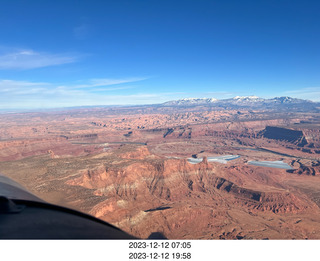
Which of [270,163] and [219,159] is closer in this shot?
[270,163]

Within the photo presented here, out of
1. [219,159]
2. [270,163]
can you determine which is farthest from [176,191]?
[270,163]

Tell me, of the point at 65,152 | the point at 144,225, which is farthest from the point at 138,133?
the point at 144,225

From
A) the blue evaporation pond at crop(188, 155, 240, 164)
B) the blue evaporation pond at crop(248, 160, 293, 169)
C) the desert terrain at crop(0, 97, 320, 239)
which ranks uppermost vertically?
the desert terrain at crop(0, 97, 320, 239)

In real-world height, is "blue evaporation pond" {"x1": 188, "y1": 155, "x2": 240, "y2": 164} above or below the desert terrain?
below

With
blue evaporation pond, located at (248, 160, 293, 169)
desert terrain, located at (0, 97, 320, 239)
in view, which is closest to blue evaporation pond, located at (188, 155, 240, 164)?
desert terrain, located at (0, 97, 320, 239)

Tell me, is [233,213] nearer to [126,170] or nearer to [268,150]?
[126,170]

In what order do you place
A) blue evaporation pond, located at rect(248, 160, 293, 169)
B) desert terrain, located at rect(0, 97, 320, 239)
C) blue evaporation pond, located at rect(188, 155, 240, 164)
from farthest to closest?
blue evaporation pond, located at rect(188, 155, 240, 164), blue evaporation pond, located at rect(248, 160, 293, 169), desert terrain, located at rect(0, 97, 320, 239)

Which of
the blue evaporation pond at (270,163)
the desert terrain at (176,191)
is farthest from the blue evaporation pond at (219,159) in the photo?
the blue evaporation pond at (270,163)

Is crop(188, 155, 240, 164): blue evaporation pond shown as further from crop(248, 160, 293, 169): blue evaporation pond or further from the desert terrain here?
crop(248, 160, 293, 169): blue evaporation pond

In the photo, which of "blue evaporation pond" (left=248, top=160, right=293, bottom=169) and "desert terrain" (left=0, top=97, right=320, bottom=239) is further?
"blue evaporation pond" (left=248, top=160, right=293, bottom=169)

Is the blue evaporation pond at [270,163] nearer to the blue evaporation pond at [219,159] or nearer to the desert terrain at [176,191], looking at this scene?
the desert terrain at [176,191]

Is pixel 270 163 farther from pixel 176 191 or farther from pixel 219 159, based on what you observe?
pixel 176 191
